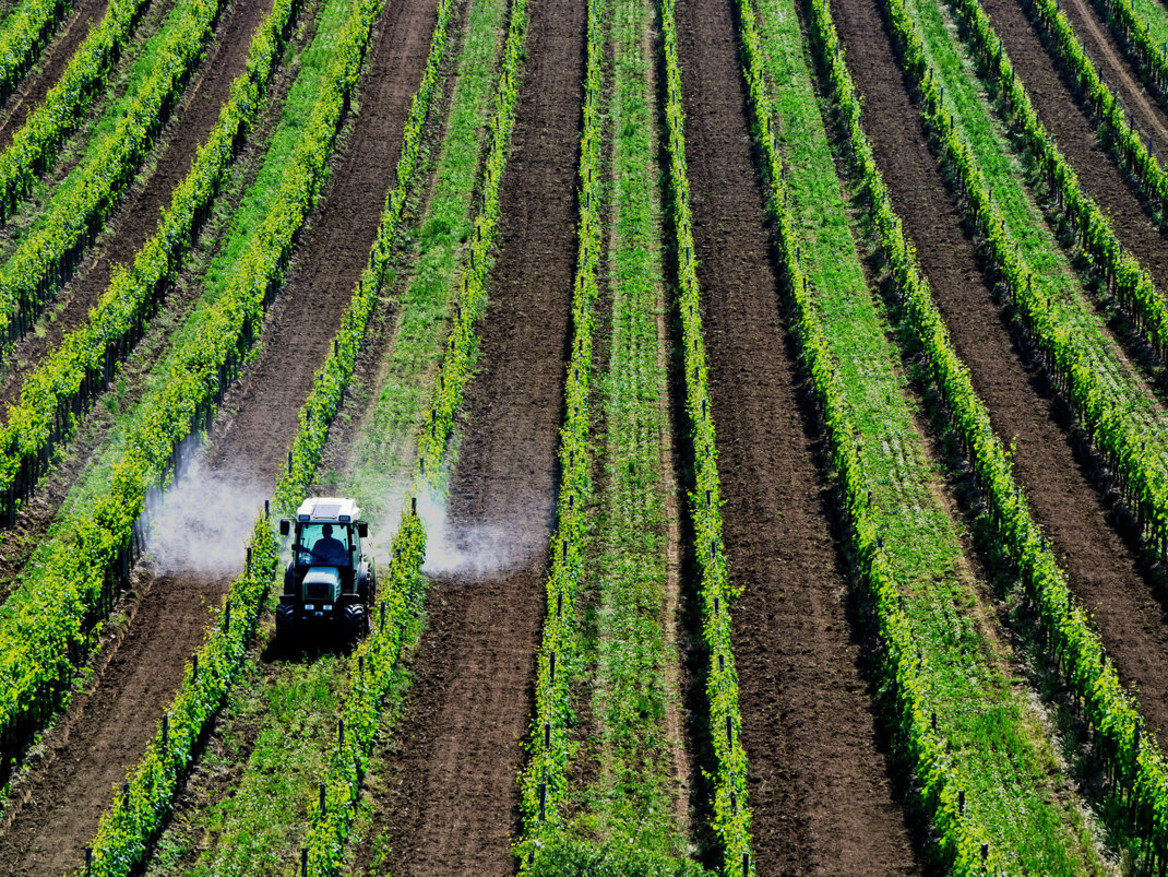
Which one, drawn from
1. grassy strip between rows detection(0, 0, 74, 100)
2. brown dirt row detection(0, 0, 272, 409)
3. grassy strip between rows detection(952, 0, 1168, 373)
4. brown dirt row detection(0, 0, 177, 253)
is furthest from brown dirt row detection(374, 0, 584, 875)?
grassy strip between rows detection(0, 0, 74, 100)

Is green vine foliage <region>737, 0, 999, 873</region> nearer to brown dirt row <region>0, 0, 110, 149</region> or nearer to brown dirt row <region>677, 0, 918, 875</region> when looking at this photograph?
brown dirt row <region>677, 0, 918, 875</region>

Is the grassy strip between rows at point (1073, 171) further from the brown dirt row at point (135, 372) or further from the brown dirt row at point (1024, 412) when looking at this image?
the brown dirt row at point (135, 372)

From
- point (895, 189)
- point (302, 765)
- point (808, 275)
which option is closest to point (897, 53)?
point (895, 189)

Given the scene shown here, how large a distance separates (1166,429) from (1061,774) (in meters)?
15.2

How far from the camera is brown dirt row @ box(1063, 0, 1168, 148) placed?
5831cm

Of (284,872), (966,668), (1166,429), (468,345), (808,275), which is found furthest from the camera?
(808,275)

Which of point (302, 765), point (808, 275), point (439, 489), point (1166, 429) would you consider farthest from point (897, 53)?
point (302, 765)

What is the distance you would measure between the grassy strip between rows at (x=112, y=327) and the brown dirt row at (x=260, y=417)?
12.2ft

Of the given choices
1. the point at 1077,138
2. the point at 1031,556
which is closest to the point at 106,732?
the point at 1031,556

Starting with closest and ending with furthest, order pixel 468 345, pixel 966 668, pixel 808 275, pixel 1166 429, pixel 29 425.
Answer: pixel 966 668 < pixel 29 425 < pixel 1166 429 < pixel 468 345 < pixel 808 275

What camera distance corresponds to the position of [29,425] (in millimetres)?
36844

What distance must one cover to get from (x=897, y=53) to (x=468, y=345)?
1192 inches

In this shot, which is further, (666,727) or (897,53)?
(897,53)

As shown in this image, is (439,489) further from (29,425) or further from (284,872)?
(284,872)
